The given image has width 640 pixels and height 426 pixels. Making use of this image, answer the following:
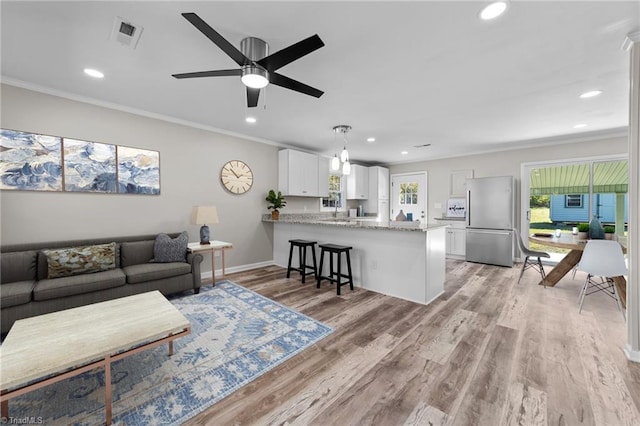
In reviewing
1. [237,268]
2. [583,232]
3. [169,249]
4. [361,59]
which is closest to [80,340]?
Result: [169,249]

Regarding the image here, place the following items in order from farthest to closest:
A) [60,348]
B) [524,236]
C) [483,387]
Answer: [524,236]
[483,387]
[60,348]

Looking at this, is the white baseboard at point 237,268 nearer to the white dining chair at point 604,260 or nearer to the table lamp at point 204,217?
the table lamp at point 204,217

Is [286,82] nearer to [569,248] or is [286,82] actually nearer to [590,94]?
[590,94]

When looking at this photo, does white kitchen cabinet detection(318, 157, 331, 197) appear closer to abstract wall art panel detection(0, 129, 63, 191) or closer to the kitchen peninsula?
the kitchen peninsula

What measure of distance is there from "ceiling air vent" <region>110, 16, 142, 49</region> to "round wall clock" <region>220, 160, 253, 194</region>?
2.50 m

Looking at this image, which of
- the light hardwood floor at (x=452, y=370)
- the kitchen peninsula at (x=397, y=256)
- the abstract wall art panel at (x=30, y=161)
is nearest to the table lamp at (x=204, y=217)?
the abstract wall art panel at (x=30, y=161)

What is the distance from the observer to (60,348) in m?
1.50

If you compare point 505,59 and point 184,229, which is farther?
point 184,229

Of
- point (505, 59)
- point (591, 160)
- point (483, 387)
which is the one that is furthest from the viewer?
point (591, 160)

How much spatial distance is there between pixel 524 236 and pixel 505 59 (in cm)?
455

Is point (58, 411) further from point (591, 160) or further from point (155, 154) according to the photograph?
point (591, 160)

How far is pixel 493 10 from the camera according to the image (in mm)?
1680

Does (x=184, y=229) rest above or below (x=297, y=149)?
below

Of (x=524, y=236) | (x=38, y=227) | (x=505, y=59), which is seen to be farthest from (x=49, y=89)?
(x=524, y=236)
